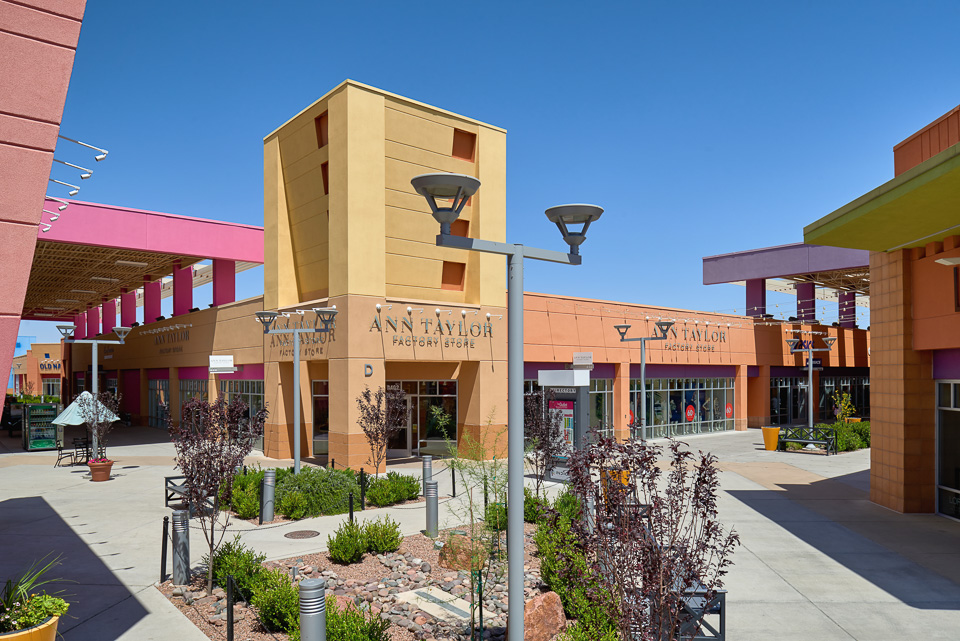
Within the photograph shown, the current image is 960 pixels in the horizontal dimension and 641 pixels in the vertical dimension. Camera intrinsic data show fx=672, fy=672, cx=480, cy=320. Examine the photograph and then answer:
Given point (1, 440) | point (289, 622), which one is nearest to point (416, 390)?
point (289, 622)

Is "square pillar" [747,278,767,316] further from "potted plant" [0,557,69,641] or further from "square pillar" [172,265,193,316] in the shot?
"potted plant" [0,557,69,641]

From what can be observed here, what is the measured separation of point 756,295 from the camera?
42000mm

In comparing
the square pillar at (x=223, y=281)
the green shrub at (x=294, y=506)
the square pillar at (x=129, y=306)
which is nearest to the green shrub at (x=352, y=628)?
the green shrub at (x=294, y=506)

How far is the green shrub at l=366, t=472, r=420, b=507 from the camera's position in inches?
634

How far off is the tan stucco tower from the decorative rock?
551 inches

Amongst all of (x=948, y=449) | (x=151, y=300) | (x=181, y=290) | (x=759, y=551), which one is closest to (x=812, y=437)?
(x=948, y=449)

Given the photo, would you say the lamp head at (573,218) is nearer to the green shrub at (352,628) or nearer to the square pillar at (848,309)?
the green shrub at (352,628)

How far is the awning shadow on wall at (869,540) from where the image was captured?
1038 cm

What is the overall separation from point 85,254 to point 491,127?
2169cm

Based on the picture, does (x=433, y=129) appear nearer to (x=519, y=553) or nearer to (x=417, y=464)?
(x=417, y=464)

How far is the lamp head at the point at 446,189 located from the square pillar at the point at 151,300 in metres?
41.4

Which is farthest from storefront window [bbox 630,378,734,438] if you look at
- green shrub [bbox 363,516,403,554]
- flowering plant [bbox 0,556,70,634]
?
flowering plant [bbox 0,556,70,634]

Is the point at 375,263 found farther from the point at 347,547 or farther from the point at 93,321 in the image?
the point at 93,321

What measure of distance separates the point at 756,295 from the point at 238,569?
1522 inches
